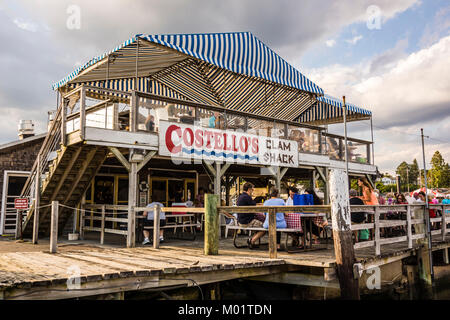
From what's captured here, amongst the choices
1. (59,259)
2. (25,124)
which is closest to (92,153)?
(59,259)

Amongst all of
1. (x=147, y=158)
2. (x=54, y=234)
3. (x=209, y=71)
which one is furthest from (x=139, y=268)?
(x=209, y=71)

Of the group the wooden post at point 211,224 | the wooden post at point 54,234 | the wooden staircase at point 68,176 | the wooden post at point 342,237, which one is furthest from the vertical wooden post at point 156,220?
the wooden post at point 342,237

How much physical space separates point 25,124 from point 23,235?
224 inches

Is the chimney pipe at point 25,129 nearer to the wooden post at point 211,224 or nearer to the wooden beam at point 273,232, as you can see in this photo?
the wooden post at point 211,224

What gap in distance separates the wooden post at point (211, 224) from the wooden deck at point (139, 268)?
0.77ft

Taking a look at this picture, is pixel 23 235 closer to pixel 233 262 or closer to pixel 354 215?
pixel 233 262

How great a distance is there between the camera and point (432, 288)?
9.27 metres

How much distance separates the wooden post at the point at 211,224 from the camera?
720 centimetres

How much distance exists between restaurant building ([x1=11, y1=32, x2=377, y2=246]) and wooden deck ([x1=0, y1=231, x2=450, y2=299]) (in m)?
2.60

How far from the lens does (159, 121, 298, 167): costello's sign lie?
10070 millimetres

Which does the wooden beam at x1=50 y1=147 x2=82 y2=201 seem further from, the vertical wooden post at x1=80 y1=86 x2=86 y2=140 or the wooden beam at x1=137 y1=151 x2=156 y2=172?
the wooden beam at x1=137 y1=151 x2=156 y2=172

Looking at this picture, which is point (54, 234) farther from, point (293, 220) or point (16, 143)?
point (16, 143)

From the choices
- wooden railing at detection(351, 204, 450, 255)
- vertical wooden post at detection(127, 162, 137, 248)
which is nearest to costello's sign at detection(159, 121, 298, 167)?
vertical wooden post at detection(127, 162, 137, 248)

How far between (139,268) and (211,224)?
211cm
